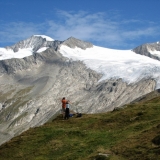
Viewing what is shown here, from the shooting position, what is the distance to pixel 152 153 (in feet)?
78.1

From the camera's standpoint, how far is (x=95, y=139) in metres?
32.3

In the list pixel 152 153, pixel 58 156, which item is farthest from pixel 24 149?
pixel 152 153

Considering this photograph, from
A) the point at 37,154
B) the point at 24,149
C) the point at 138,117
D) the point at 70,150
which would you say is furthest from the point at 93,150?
the point at 138,117

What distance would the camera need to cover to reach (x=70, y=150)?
3072cm

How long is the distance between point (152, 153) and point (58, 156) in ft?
30.1

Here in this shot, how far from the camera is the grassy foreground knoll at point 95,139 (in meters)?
25.9

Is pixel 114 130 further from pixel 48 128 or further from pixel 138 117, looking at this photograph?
pixel 48 128

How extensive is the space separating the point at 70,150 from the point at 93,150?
2.69 metres

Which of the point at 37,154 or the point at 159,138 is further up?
the point at 159,138

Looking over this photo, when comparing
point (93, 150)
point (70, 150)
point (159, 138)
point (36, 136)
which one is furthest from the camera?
point (36, 136)

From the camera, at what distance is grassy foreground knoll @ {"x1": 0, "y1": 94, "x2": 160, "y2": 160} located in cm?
2592

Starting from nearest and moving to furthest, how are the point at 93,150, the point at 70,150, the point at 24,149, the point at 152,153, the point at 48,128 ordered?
the point at 152,153 → the point at 93,150 → the point at 70,150 → the point at 24,149 → the point at 48,128

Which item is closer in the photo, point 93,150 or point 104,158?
point 104,158

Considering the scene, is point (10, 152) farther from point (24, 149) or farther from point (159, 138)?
point (159, 138)
